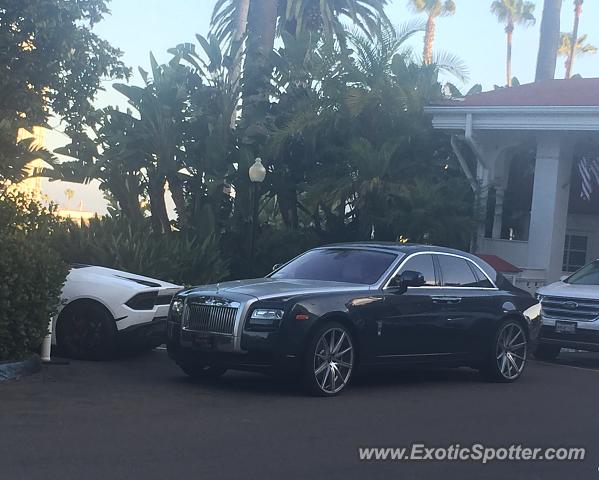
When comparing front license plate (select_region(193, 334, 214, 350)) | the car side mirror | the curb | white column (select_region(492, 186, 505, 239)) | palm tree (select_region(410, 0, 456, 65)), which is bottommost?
the curb

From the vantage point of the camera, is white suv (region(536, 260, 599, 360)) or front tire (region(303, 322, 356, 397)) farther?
white suv (region(536, 260, 599, 360))

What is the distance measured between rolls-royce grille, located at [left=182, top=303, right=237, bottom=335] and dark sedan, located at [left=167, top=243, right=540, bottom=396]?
1cm

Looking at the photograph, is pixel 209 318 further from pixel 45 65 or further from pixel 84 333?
pixel 45 65

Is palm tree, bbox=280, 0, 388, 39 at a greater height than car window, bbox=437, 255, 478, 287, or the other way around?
palm tree, bbox=280, 0, 388, 39

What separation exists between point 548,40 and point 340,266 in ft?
87.0

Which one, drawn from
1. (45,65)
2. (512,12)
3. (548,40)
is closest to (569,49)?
(512,12)

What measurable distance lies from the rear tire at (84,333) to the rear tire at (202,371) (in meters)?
1.26

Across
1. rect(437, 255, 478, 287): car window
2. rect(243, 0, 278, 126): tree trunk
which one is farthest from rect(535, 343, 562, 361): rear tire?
rect(243, 0, 278, 126): tree trunk

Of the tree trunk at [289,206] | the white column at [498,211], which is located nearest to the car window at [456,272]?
the tree trunk at [289,206]

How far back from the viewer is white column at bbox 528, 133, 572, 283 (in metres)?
21.2

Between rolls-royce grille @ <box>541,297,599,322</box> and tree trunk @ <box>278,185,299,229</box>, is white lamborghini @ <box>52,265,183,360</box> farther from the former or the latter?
tree trunk @ <box>278,185,299,229</box>

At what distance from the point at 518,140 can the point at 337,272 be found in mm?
12428

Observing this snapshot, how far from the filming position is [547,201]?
69.7 feet

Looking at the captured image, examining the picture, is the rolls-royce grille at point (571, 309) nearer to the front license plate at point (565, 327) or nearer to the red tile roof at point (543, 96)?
the front license plate at point (565, 327)
